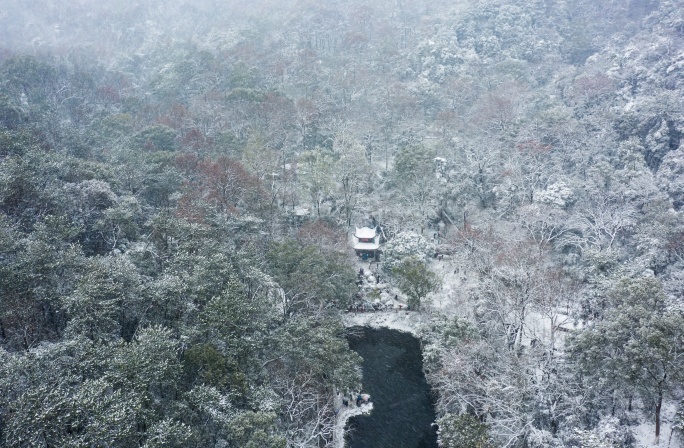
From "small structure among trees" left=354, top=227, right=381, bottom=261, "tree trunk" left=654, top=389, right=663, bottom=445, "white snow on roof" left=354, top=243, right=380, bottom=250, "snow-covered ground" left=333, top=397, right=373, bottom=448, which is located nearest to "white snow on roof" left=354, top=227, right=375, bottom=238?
"small structure among trees" left=354, top=227, right=381, bottom=261

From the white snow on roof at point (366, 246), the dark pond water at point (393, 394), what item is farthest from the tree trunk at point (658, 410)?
the white snow on roof at point (366, 246)

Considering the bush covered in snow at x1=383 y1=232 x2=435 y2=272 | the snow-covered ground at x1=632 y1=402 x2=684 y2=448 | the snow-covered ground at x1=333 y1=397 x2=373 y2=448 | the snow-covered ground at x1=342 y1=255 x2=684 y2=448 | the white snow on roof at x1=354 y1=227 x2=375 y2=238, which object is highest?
the white snow on roof at x1=354 y1=227 x2=375 y2=238

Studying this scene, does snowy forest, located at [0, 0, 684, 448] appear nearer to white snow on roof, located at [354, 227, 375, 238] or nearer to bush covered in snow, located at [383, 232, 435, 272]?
bush covered in snow, located at [383, 232, 435, 272]

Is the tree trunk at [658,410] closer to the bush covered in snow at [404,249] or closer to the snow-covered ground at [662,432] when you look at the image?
the snow-covered ground at [662,432]

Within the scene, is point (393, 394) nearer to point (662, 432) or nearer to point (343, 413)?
point (343, 413)

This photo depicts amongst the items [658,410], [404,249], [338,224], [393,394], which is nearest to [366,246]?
[338,224]

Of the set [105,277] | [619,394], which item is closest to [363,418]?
[619,394]
